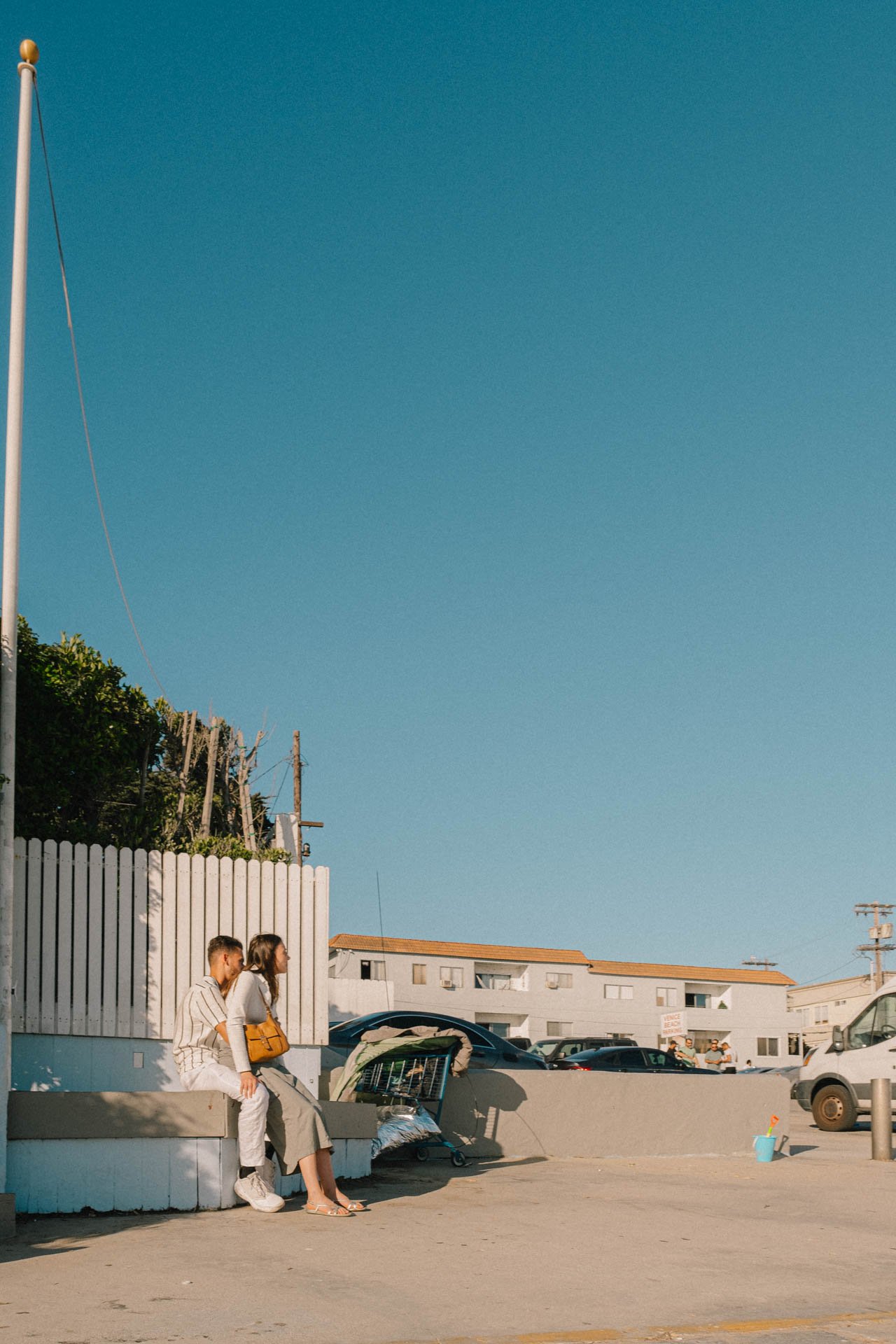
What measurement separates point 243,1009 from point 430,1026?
11845mm

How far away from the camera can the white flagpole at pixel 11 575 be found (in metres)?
8.65

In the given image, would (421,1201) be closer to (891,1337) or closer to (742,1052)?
(891,1337)

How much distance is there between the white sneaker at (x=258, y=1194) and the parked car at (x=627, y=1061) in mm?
18583

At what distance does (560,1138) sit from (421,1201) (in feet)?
13.0

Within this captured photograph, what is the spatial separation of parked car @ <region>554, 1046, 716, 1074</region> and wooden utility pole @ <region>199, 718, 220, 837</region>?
1146 centimetres

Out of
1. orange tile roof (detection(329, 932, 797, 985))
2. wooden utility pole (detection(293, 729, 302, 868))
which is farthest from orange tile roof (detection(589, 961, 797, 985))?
wooden utility pole (detection(293, 729, 302, 868))

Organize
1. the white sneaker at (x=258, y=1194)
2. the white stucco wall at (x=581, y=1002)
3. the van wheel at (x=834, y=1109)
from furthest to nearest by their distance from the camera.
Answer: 1. the white stucco wall at (x=581, y=1002)
2. the van wheel at (x=834, y=1109)
3. the white sneaker at (x=258, y=1194)

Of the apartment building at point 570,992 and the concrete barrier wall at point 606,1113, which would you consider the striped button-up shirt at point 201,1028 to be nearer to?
the concrete barrier wall at point 606,1113

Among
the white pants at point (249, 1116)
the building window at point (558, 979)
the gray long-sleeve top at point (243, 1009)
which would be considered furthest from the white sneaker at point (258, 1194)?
the building window at point (558, 979)

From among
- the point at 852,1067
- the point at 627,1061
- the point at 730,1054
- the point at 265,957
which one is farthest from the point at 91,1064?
the point at 730,1054

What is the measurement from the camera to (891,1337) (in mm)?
5605

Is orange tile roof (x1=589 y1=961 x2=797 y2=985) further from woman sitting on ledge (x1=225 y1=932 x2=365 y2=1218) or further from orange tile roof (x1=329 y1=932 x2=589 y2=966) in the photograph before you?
woman sitting on ledge (x1=225 y1=932 x2=365 y2=1218)

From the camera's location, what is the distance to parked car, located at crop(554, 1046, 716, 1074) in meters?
27.0

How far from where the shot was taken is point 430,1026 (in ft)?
66.4
